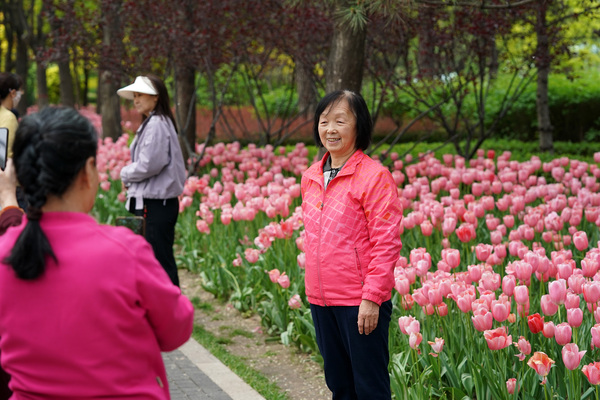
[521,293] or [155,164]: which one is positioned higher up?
[155,164]

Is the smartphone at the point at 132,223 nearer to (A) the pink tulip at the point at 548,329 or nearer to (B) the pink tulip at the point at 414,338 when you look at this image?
(B) the pink tulip at the point at 414,338

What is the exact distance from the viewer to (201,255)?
26.5 feet

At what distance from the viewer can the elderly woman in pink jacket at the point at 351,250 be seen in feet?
10.5

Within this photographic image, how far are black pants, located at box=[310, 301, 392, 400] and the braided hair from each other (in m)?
1.65

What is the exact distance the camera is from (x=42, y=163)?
1874 mm

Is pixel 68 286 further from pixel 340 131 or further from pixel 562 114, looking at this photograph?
pixel 562 114

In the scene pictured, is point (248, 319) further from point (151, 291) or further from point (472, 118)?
point (472, 118)

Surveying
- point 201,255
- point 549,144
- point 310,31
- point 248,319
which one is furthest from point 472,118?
point 248,319

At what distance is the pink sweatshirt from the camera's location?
72.9 inches

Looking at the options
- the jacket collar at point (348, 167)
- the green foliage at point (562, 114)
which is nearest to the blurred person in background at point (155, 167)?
the jacket collar at point (348, 167)

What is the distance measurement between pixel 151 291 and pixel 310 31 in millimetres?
9203

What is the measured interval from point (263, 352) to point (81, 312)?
388 cm

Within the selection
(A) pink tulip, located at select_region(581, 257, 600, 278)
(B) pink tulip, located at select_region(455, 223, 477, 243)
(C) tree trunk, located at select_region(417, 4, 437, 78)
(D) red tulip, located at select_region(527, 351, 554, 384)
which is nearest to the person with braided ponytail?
(D) red tulip, located at select_region(527, 351, 554, 384)

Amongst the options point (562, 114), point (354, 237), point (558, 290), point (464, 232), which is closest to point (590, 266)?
point (558, 290)
